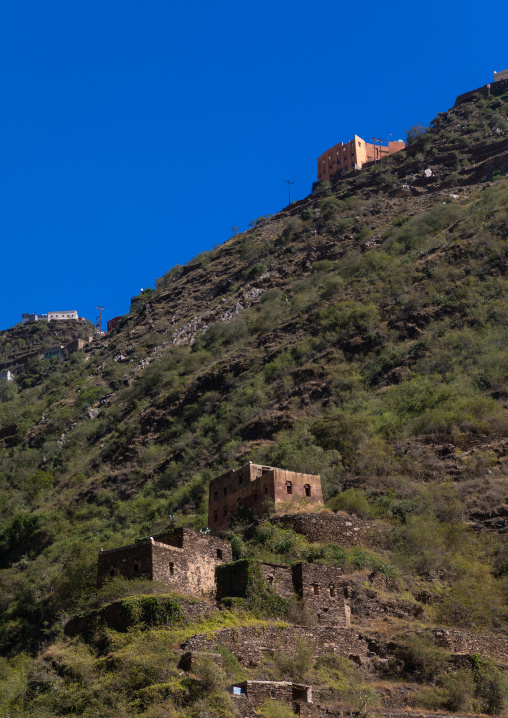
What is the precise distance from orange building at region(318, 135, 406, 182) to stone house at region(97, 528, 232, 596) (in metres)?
84.6

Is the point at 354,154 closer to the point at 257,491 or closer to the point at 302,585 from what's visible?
the point at 257,491

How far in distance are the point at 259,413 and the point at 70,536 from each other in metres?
14.3

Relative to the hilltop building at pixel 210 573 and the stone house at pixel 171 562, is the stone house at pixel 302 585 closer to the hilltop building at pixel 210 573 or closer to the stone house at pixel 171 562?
the hilltop building at pixel 210 573

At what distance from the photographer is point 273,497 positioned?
36.2 meters

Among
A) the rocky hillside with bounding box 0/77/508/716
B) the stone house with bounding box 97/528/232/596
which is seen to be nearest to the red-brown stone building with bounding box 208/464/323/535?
the rocky hillside with bounding box 0/77/508/716

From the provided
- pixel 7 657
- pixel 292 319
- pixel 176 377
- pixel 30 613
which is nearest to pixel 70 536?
pixel 30 613

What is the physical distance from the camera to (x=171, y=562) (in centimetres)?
2486

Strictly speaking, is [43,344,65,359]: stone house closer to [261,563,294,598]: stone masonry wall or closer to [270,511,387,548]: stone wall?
[270,511,387,548]: stone wall

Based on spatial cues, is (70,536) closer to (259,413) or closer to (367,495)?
(259,413)

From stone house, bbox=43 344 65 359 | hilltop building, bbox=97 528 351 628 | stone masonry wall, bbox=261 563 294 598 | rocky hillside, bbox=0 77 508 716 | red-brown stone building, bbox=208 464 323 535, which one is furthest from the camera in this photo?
stone house, bbox=43 344 65 359

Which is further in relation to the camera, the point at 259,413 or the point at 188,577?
the point at 259,413

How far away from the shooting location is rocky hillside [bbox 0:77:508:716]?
2905 cm

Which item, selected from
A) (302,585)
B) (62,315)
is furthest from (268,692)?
(62,315)

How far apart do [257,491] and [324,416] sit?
47.8 feet
